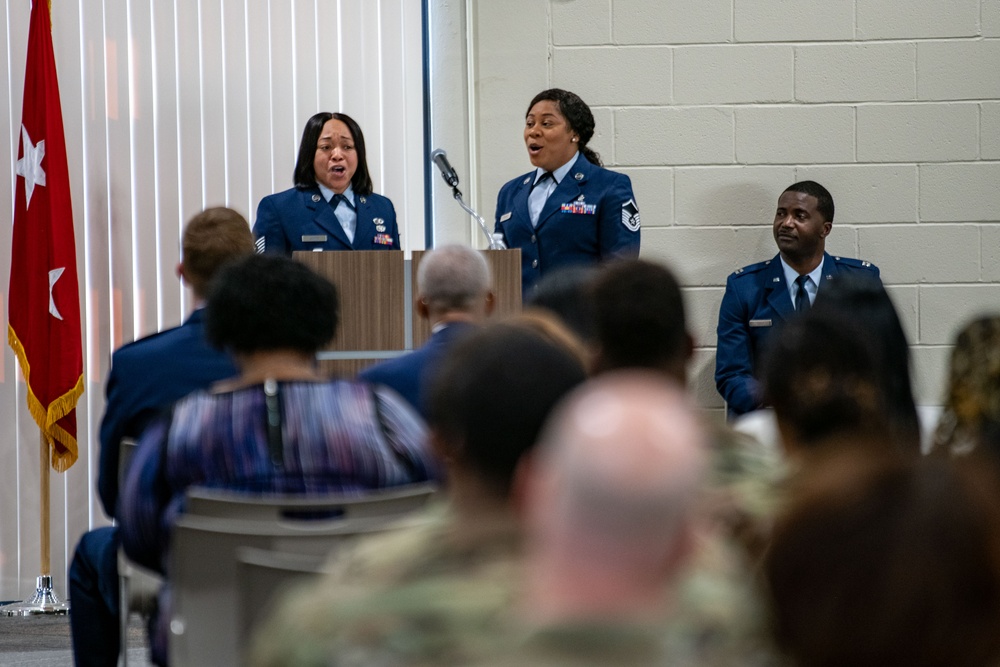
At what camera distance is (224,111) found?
4.85m

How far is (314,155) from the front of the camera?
4227 millimetres

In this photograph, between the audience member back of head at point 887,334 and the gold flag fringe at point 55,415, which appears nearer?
the audience member back of head at point 887,334

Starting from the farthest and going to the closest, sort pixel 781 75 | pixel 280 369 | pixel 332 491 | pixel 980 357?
pixel 781 75
pixel 280 369
pixel 332 491
pixel 980 357

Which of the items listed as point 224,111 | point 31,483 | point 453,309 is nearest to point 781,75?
point 224,111

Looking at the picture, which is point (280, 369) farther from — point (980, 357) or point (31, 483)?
point (31, 483)

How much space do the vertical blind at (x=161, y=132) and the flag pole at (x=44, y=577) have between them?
0.22m

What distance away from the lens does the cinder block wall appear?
4812 millimetres

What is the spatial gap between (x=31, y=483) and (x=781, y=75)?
10.4ft

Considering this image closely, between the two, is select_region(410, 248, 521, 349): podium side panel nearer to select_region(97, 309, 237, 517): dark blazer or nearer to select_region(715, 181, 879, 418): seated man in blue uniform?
select_region(97, 309, 237, 517): dark blazer

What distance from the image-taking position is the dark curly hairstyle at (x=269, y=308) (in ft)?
6.12

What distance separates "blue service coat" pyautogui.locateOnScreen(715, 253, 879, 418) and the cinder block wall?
0.21 meters

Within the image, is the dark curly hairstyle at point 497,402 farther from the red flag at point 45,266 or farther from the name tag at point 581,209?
the red flag at point 45,266

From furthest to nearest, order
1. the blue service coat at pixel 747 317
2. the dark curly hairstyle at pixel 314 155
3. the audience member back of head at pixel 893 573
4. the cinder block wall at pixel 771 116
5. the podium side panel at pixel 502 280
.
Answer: the cinder block wall at pixel 771 116 → the blue service coat at pixel 747 317 → the dark curly hairstyle at pixel 314 155 → the podium side panel at pixel 502 280 → the audience member back of head at pixel 893 573

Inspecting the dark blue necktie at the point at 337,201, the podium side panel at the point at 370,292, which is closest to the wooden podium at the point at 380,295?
the podium side panel at the point at 370,292
